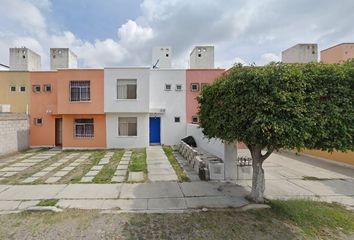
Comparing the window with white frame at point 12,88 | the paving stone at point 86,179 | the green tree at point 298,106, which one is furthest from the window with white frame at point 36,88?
the green tree at point 298,106

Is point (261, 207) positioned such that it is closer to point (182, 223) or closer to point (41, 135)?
point (182, 223)

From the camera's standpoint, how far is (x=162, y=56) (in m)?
20.0

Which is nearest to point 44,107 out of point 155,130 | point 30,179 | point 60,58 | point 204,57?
point 60,58

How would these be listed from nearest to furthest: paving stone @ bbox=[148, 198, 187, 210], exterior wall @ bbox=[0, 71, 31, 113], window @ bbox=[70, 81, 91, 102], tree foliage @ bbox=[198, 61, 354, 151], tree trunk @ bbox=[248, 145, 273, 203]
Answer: tree foliage @ bbox=[198, 61, 354, 151] < paving stone @ bbox=[148, 198, 187, 210] < tree trunk @ bbox=[248, 145, 273, 203] < window @ bbox=[70, 81, 91, 102] < exterior wall @ bbox=[0, 71, 31, 113]

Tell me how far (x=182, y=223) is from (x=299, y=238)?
7.99 feet

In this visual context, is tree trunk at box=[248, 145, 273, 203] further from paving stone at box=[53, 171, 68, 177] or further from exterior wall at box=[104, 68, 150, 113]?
exterior wall at box=[104, 68, 150, 113]

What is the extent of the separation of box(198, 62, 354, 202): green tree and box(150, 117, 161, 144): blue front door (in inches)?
485

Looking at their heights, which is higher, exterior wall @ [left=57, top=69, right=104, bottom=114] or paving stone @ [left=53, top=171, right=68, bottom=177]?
exterior wall @ [left=57, top=69, right=104, bottom=114]

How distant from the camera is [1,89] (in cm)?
1617

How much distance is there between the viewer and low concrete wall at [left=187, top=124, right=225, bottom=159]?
29.9 ft

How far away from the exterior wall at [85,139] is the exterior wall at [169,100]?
412 cm

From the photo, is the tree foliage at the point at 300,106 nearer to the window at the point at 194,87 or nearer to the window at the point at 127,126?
the window at the point at 127,126

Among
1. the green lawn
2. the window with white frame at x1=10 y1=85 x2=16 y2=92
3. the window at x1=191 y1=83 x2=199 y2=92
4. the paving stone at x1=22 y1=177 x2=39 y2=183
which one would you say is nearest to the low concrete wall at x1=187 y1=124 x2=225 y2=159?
the green lawn

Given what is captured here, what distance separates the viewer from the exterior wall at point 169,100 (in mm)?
16844
